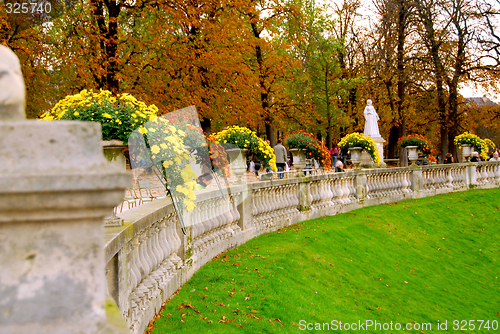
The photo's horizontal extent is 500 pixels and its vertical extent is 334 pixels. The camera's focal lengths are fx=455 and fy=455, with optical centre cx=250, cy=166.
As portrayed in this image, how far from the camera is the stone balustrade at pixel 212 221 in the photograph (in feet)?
13.3

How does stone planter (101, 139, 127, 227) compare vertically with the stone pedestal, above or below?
above

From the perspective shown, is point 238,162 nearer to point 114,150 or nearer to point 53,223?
point 114,150

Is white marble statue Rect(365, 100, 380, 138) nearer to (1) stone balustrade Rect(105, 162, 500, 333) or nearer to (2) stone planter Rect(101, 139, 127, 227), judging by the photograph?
(1) stone balustrade Rect(105, 162, 500, 333)

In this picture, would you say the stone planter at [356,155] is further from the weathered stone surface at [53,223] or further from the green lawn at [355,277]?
the weathered stone surface at [53,223]

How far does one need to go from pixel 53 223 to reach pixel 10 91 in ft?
1.42

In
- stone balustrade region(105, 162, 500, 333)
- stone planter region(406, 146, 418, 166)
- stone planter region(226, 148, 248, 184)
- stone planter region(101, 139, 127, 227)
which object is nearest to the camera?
stone balustrade region(105, 162, 500, 333)

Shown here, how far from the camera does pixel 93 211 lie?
1.33m

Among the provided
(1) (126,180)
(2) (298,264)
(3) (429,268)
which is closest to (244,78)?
(3) (429,268)

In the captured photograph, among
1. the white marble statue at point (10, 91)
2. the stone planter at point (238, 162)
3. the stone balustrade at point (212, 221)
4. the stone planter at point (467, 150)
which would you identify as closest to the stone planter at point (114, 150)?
the stone balustrade at point (212, 221)

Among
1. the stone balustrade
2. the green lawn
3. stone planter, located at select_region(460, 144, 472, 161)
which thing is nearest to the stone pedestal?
the stone balustrade

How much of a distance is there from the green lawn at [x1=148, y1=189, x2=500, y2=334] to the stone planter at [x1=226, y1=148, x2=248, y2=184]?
4.50 ft

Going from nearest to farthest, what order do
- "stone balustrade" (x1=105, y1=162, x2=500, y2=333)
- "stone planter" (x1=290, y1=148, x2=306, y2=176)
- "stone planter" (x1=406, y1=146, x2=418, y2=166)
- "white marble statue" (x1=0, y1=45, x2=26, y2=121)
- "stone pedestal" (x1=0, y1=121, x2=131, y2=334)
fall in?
"stone pedestal" (x1=0, y1=121, x2=131, y2=334), "white marble statue" (x1=0, y1=45, x2=26, y2=121), "stone balustrade" (x1=105, y1=162, x2=500, y2=333), "stone planter" (x1=290, y1=148, x2=306, y2=176), "stone planter" (x1=406, y1=146, x2=418, y2=166)

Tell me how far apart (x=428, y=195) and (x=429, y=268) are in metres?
7.68

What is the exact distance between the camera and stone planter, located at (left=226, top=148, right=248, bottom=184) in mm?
9252
